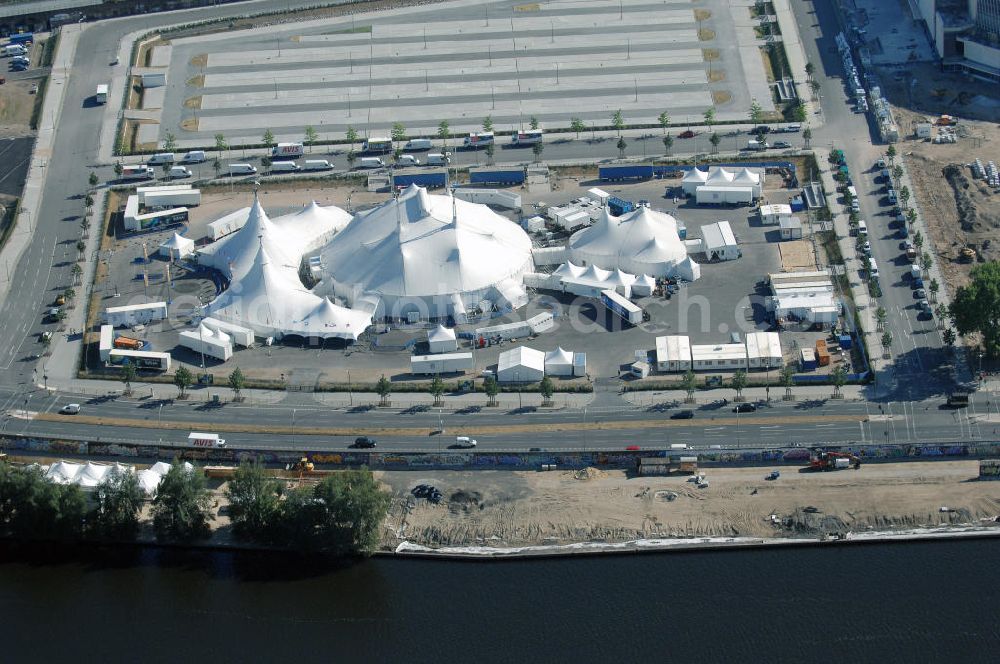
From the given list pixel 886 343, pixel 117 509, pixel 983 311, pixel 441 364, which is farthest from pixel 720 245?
pixel 117 509

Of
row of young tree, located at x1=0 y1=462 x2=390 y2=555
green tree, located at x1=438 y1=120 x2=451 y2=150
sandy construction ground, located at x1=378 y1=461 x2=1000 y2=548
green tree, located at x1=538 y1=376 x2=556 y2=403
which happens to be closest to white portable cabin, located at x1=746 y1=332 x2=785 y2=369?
sandy construction ground, located at x1=378 y1=461 x2=1000 y2=548

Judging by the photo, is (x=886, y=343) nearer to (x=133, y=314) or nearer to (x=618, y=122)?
(x=618, y=122)

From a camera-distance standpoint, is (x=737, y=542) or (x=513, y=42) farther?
(x=513, y=42)

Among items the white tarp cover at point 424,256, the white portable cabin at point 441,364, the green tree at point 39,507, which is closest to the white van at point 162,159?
the white tarp cover at point 424,256

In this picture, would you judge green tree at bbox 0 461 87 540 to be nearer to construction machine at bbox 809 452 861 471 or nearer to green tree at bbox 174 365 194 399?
green tree at bbox 174 365 194 399

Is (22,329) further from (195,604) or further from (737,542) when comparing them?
(737,542)

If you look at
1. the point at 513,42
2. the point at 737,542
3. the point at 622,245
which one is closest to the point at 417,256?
the point at 622,245
